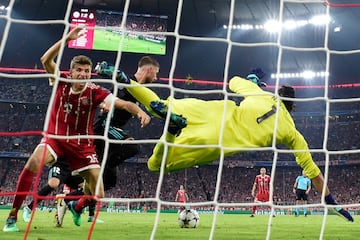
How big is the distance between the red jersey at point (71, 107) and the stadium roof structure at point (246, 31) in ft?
47.1

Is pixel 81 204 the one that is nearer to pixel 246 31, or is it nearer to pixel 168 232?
pixel 168 232

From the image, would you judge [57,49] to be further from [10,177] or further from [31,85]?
[31,85]

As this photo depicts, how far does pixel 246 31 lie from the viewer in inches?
959

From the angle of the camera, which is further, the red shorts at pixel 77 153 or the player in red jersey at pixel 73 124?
the red shorts at pixel 77 153

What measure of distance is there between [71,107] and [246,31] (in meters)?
21.0

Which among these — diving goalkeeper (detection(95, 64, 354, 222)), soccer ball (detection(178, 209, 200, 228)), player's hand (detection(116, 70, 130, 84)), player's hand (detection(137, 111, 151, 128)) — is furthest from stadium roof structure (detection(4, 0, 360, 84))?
player's hand (detection(137, 111, 151, 128))

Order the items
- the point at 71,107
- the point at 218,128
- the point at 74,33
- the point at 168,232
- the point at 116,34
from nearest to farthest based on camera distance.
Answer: the point at 74,33, the point at 218,128, the point at 71,107, the point at 168,232, the point at 116,34

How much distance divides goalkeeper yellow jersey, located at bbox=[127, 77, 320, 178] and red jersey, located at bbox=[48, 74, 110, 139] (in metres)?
0.46

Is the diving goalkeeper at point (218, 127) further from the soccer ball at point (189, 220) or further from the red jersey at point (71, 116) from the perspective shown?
the soccer ball at point (189, 220)

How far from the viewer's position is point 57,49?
12.4ft

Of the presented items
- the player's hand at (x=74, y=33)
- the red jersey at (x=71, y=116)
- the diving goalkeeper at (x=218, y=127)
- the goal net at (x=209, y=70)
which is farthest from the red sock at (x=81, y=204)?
the goal net at (x=209, y=70)

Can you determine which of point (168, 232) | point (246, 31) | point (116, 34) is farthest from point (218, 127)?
point (246, 31)

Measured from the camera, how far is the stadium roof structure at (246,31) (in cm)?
2083

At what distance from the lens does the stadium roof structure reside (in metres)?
20.8
